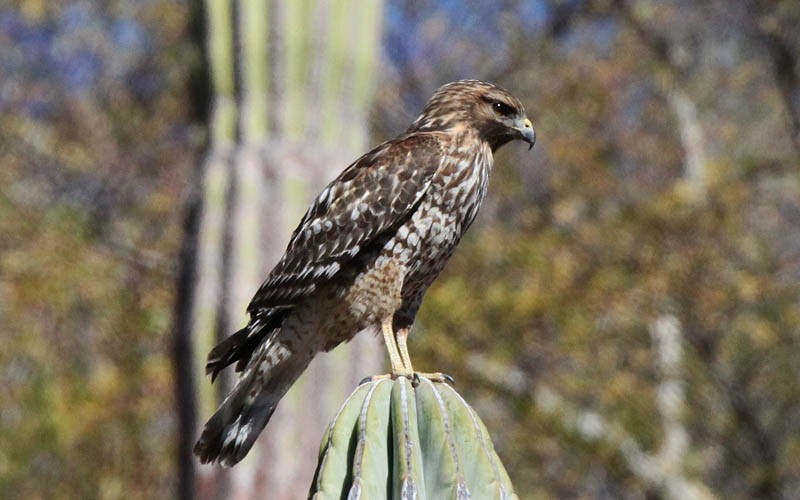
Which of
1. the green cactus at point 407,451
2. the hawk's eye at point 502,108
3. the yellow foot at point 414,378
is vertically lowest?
the green cactus at point 407,451

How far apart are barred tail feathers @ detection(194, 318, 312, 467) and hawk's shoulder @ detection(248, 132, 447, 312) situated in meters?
0.18

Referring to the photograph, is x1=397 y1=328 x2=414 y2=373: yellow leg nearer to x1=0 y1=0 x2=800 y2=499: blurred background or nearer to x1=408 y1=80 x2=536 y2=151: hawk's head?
x1=408 y1=80 x2=536 y2=151: hawk's head

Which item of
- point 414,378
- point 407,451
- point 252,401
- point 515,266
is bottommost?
point 407,451

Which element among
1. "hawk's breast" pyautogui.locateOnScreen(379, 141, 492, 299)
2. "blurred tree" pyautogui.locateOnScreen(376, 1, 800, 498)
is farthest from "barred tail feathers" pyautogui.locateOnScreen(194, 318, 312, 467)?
"blurred tree" pyautogui.locateOnScreen(376, 1, 800, 498)

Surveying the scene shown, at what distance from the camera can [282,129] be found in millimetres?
5621

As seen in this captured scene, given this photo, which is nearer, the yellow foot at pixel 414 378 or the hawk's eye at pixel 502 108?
the yellow foot at pixel 414 378

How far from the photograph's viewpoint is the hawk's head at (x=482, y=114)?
13.7 ft

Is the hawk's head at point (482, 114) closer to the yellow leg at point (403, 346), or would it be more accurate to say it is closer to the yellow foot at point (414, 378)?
the yellow leg at point (403, 346)

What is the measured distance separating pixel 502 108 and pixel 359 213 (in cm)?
60

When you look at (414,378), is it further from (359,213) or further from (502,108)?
(502,108)

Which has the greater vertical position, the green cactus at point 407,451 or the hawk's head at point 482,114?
the hawk's head at point 482,114

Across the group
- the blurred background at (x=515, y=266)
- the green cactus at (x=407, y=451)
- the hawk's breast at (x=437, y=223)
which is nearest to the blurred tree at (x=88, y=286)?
the blurred background at (x=515, y=266)

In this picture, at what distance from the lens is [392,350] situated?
3932mm

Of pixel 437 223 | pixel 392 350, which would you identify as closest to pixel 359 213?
pixel 437 223
